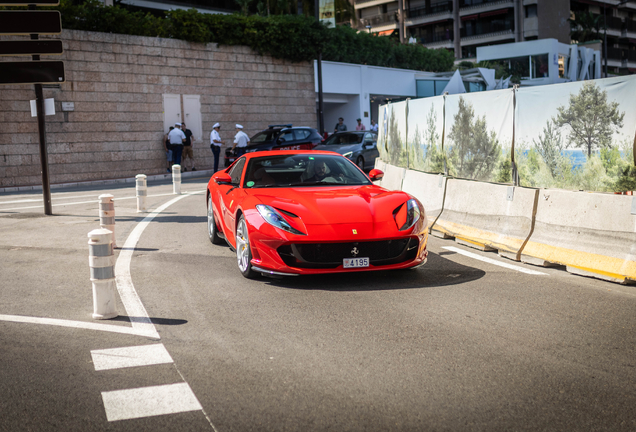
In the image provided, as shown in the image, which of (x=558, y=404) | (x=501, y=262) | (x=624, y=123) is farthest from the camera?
(x=501, y=262)

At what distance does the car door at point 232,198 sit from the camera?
758 centimetres

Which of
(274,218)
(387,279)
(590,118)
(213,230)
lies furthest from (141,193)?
(590,118)

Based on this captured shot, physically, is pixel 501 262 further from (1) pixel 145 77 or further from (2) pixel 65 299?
(1) pixel 145 77

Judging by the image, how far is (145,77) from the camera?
1082 inches

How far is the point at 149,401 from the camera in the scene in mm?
3803

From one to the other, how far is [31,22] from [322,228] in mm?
9566

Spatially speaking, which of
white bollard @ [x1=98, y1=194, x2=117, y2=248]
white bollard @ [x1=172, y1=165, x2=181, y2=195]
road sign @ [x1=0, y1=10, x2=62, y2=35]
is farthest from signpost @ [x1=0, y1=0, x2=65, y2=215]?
white bollard @ [x1=98, y1=194, x2=117, y2=248]

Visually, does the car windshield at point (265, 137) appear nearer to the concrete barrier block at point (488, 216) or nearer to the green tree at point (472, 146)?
the green tree at point (472, 146)

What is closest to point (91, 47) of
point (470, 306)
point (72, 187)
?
point (72, 187)

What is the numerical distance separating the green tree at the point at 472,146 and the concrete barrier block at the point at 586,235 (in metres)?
1.92

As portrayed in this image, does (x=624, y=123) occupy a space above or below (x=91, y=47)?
below

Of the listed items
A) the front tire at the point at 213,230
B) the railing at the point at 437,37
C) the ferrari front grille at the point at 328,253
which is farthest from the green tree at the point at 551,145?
the railing at the point at 437,37

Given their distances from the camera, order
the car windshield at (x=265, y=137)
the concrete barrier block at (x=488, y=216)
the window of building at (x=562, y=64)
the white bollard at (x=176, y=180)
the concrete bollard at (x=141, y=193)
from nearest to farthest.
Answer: the concrete barrier block at (x=488, y=216)
the concrete bollard at (x=141, y=193)
the white bollard at (x=176, y=180)
the car windshield at (x=265, y=137)
the window of building at (x=562, y=64)

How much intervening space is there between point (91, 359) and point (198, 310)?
141cm
